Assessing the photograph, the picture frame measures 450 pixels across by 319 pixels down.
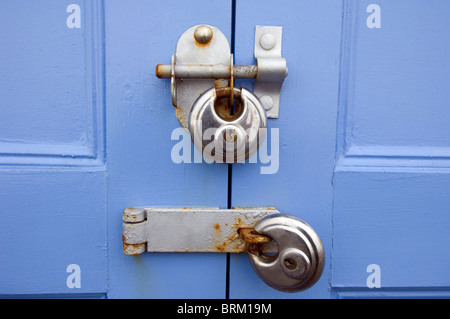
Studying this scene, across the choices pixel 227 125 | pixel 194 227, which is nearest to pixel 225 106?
pixel 227 125

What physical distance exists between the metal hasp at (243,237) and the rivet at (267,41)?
264 millimetres

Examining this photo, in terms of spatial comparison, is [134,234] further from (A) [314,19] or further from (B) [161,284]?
(A) [314,19]

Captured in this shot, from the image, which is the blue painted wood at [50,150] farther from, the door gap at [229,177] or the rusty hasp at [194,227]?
the door gap at [229,177]

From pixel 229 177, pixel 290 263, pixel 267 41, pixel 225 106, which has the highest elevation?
pixel 267 41

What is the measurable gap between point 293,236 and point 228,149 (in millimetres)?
159

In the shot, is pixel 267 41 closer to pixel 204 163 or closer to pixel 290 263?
pixel 204 163

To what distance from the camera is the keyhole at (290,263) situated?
1.38 ft

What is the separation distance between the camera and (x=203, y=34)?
440 millimetres

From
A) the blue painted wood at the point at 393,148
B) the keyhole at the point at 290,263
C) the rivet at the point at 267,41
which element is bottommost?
the keyhole at the point at 290,263

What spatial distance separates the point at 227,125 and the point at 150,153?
143 mm

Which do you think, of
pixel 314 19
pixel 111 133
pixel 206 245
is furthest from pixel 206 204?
pixel 314 19

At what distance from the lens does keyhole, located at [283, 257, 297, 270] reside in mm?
420

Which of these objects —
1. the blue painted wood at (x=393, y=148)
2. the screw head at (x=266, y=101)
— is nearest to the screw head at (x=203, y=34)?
the screw head at (x=266, y=101)

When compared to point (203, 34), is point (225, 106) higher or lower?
lower
